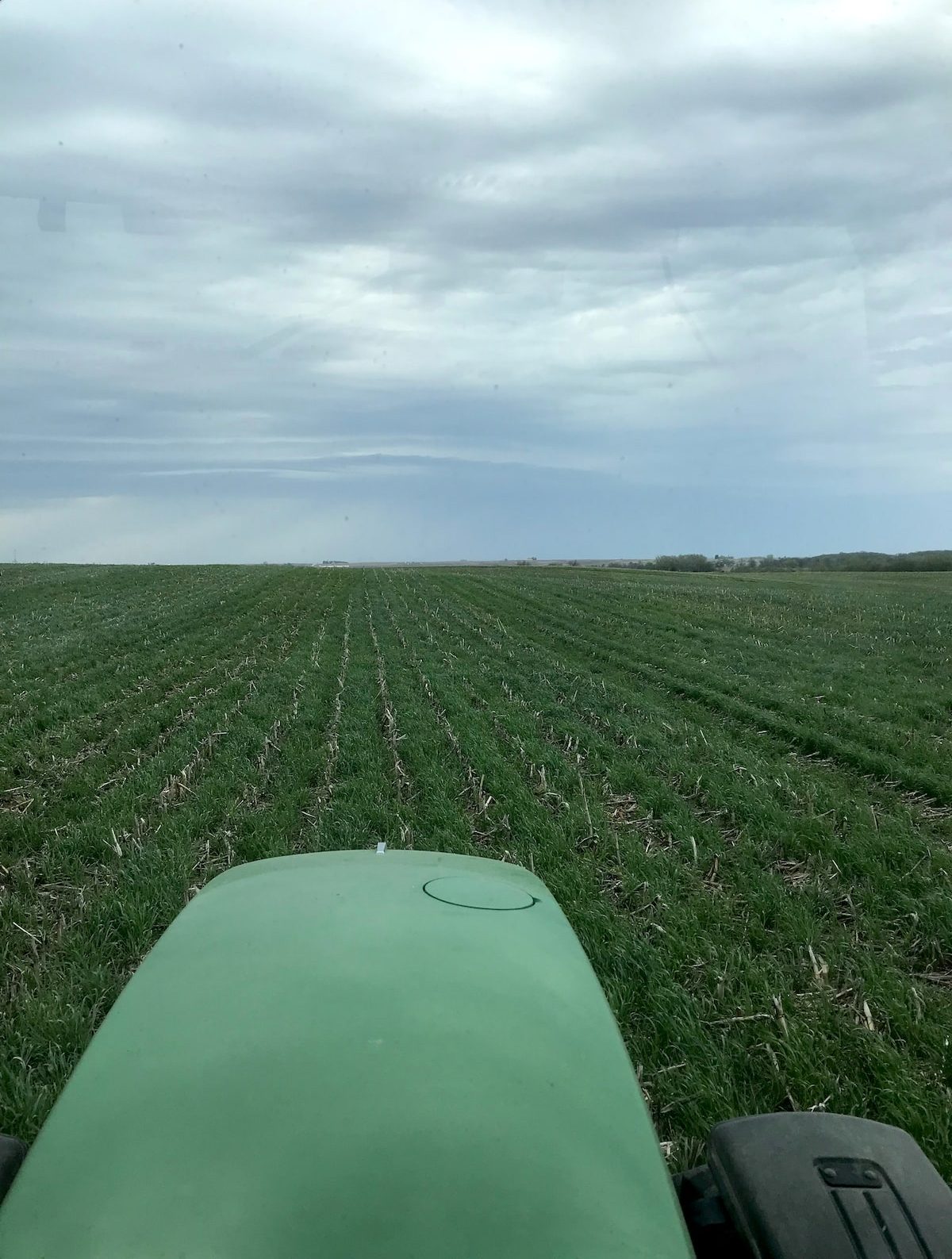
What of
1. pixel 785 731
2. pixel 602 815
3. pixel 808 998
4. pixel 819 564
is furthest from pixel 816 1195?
pixel 819 564

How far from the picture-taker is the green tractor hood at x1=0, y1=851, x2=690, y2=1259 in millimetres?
1235

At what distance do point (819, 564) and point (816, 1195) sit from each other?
60066mm

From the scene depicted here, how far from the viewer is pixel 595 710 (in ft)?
35.5

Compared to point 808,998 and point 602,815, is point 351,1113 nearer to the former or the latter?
point 808,998

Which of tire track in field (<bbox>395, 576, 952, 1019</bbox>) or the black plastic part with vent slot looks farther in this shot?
tire track in field (<bbox>395, 576, 952, 1019</bbox>)

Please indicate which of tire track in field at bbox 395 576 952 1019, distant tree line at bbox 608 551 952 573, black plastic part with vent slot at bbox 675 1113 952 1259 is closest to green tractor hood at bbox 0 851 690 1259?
black plastic part with vent slot at bbox 675 1113 952 1259

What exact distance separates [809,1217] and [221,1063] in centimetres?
110

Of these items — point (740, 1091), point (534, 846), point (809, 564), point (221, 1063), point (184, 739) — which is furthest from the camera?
point (809, 564)

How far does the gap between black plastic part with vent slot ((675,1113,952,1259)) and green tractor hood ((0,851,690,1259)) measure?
378mm

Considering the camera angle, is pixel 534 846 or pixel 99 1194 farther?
pixel 534 846

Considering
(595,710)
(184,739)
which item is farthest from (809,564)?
(184,739)

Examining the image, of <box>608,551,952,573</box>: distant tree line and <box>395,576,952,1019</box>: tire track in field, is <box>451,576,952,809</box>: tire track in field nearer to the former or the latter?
<box>395,576,952,1019</box>: tire track in field

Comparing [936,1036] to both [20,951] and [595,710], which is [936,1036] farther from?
[595,710]

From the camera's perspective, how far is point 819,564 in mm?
57438
